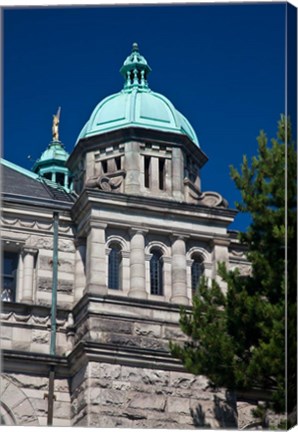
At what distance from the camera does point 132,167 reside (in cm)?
1817

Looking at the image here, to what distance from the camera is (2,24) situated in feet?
51.7

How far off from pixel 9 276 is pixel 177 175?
2.88 m

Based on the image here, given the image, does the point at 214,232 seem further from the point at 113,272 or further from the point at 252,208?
the point at 252,208

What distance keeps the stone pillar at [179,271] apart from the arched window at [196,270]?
155mm

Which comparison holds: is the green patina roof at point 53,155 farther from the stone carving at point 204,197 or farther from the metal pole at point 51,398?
the metal pole at point 51,398

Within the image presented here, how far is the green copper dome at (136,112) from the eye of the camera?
17422mm

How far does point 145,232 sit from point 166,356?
1975mm

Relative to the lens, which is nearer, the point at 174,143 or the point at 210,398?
the point at 210,398

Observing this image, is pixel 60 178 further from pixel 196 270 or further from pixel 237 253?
pixel 237 253

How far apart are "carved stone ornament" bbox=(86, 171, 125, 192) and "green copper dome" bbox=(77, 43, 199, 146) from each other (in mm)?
651

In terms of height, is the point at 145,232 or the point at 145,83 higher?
the point at 145,83

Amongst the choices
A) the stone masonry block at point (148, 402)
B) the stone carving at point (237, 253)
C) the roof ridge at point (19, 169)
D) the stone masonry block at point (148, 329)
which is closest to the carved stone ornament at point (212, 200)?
the stone carving at point (237, 253)

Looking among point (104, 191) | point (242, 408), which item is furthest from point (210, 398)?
point (104, 191)

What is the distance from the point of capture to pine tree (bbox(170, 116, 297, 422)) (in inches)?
565
